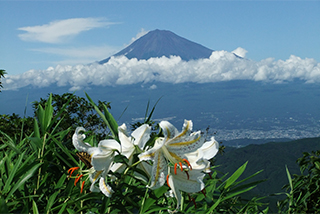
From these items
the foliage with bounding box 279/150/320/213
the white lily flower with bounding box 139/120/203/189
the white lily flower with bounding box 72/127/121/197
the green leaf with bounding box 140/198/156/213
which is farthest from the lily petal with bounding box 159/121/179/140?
the foliage with bounding box 279/150/320/213

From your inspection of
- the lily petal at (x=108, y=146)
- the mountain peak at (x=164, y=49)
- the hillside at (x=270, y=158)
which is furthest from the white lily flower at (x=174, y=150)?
the mountain peak at (x=164, y=49)

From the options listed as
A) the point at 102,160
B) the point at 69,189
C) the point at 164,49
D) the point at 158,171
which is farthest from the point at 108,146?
the point at 164,49

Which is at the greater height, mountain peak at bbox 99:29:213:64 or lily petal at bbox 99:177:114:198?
mountain peak at bbox 99:29:213:64

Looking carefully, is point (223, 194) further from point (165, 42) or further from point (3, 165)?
point (165, 42)

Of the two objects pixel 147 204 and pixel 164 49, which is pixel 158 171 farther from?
pixel 164 49

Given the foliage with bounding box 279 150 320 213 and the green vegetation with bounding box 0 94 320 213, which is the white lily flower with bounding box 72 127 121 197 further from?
the foliage with bounding box 279 150 320 213

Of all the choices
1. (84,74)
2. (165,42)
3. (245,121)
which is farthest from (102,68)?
(245,121)

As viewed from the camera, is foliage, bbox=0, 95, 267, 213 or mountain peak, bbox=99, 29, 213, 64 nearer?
foliage, bbox=0, 95, 267, 213

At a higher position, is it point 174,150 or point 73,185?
point 174,150
